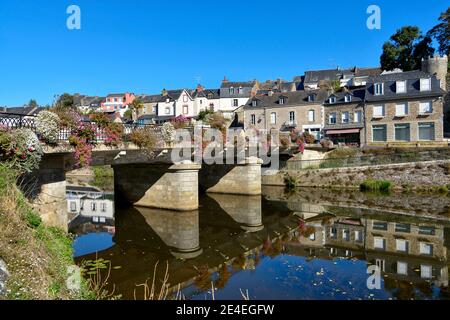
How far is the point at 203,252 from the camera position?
12742mm

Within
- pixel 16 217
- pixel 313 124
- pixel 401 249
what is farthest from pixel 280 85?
pixel 16 217

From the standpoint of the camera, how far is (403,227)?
16.0 meters

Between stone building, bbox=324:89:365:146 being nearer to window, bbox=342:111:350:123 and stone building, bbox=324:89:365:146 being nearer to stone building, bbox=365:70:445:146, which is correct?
window, bbox=342:111:350:123

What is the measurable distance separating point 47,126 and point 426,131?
115 feet

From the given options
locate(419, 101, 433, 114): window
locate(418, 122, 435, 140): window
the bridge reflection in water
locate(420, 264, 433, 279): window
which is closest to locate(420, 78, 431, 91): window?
locate(419, 101, 433, 114): window

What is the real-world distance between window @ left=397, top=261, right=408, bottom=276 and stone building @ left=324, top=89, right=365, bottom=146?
28.3 metres

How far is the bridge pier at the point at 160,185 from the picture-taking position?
62.0 ft

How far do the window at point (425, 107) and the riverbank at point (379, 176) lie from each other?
1095 centimetres

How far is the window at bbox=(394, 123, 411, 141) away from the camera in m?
35.8

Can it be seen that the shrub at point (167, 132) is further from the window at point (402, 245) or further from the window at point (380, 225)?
the window at point (402, 245)

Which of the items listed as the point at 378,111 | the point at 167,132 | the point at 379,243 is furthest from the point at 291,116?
the point at 379,243
